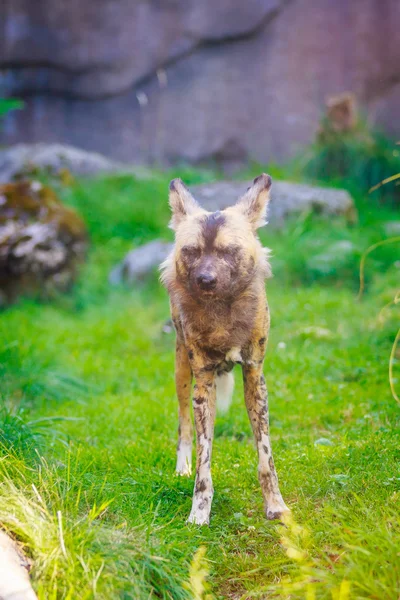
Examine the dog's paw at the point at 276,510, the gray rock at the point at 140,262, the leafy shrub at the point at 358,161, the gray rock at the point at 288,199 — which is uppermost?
the leafy shrub at the point at 358,161

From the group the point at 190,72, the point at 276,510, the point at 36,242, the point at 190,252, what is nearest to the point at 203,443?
the point at 276,510

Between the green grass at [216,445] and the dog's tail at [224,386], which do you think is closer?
the green grass at [216,445]

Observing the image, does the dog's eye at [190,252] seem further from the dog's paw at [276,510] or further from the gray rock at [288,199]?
the gray rock at [288,199]

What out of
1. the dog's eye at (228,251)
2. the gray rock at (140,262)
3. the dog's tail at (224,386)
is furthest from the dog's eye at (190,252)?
the gray rock at (140,262)

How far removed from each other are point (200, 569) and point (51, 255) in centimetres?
644

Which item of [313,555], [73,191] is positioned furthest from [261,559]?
[73,191]

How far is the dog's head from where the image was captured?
130 inches

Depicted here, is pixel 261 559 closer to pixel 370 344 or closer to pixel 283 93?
pixel 370 344

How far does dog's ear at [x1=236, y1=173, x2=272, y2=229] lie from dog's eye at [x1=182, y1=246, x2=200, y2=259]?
0.42 metres

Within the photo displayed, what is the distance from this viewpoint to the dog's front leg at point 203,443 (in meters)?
3.47

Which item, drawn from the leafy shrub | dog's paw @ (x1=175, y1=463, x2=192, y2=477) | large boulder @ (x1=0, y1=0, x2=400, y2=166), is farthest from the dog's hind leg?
large boulder @ (x1=0, y1=0, x2=400, y2=166)

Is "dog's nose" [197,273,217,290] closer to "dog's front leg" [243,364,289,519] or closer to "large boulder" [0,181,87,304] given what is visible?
"dog's front leg" [243,364,289,519]

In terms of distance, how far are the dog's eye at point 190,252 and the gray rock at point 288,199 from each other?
557 centimetres

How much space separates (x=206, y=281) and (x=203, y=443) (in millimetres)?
931
